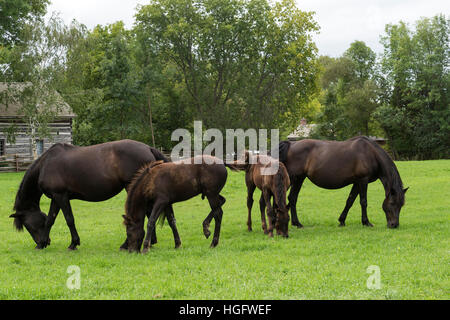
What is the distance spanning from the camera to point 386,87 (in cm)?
5762

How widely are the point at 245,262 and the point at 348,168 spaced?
496 cm

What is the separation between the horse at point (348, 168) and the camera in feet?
34.7

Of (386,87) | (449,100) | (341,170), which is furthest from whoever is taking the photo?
(386,87)

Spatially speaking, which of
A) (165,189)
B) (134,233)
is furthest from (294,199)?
(134,233)

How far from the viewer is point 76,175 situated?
9.24 m

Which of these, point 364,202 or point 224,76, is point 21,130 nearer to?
point 224,76

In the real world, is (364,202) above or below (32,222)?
above

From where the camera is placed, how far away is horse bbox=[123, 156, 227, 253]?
27.6 ft

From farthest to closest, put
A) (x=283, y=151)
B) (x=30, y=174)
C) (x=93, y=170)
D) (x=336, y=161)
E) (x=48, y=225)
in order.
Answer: (x=283, y=151), (x=336, y=161), (x=30, y=174), (x=48, y=225), (x=93, y=170)

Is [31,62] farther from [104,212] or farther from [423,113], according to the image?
[423,113]

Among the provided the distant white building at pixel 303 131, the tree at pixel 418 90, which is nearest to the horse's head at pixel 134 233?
the distant white building at pixel 303 131

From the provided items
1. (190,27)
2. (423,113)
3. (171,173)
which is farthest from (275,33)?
(171,173)
